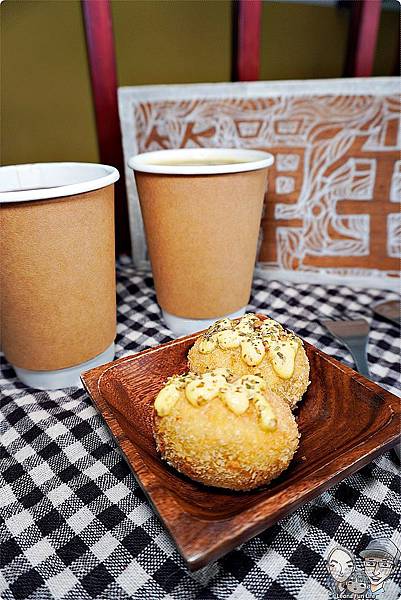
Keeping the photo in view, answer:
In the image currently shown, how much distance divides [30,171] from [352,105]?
48 cm

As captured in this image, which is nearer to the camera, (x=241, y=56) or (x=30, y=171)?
(x=30, y=171)

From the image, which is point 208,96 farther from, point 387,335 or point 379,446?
point 379,446

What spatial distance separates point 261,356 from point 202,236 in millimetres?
204

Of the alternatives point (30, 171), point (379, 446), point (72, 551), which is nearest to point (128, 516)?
point (72, 551)

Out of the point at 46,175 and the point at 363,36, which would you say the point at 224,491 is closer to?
the point at 46,175

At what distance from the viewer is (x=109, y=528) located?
39cm

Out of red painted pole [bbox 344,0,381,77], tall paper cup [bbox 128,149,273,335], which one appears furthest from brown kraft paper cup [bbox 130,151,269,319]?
red painted pole [bbox 344,0,381,77]

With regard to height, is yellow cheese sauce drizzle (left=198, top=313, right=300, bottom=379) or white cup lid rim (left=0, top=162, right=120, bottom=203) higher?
white cup lid rim (left=0, top=162, right=120, bottom=203)

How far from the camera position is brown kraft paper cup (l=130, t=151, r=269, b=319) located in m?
0.56

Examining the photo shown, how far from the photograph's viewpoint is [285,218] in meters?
0.77

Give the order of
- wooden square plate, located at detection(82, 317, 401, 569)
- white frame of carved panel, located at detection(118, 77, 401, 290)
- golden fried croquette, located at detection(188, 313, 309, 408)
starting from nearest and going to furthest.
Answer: wooden square plate, located at detection(82, 317, 401, 569) → golden fried croquette, located at detection(188, 313, 309, 408) → white frame of carved panel, located at detection(118, 77, 401, 290)

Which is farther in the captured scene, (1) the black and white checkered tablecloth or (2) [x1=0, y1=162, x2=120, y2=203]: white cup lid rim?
(2) [x1=0, y1=162, x2=120, y2=203]: white cup lid rim

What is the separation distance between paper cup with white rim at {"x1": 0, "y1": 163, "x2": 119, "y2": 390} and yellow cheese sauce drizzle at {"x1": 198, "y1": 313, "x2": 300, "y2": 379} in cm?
14

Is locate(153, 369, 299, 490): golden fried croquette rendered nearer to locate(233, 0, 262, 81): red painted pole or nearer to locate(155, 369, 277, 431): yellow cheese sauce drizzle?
locate(155, 369, 277, 431): yellow cheese sauce drizzle
